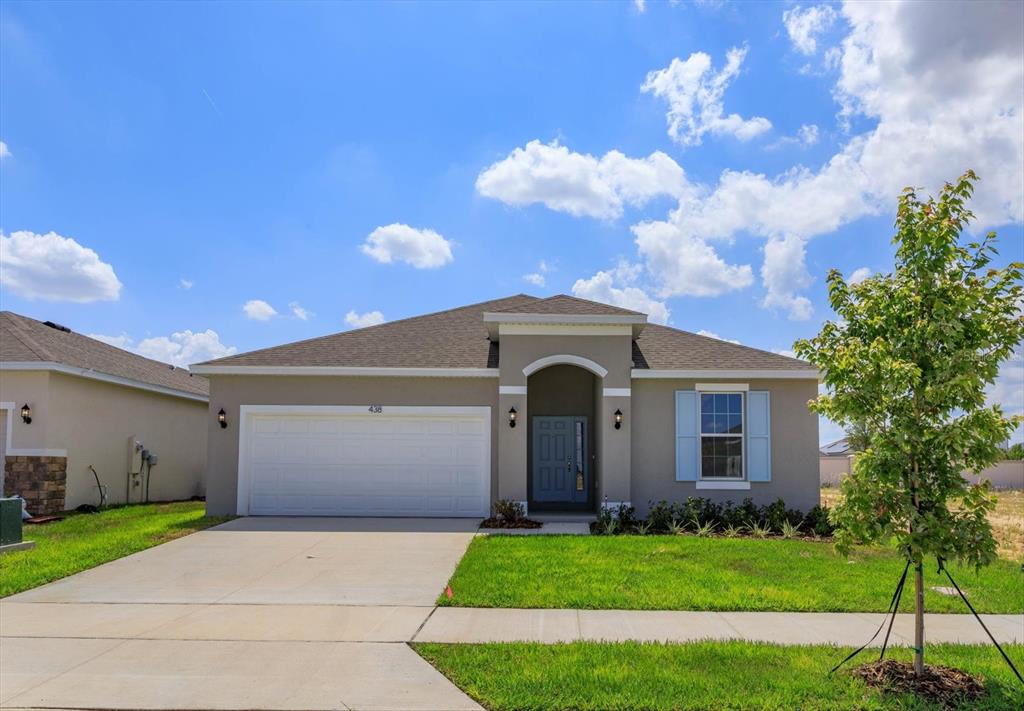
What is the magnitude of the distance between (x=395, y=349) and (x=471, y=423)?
236 cm

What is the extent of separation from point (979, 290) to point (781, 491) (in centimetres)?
1019

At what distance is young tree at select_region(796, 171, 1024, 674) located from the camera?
566 centimetres

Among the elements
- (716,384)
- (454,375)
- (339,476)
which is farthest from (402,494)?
(716,384)

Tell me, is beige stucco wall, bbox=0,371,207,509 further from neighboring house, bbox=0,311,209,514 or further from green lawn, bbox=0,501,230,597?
green lawn, bbox=0,501,230,597

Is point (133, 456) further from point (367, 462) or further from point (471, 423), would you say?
Answer: point (471, 423)

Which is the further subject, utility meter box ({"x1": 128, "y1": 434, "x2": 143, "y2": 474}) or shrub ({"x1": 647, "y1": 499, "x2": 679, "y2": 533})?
utility meter box ({"x1": 128, "y1": 434, "x2": 143, "y2": 474})

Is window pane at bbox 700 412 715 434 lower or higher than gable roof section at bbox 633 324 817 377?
lower

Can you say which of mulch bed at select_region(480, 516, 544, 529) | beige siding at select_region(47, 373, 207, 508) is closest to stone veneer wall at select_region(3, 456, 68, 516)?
beige siding at select_region(47, 373, 207, 508)

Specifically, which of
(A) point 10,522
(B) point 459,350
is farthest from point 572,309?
(A) point 10,522

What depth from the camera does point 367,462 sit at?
15516 millimetres

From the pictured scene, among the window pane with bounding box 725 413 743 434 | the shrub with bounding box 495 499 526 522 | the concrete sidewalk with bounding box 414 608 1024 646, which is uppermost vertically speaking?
the window pane with bounding box 725 413 743 434

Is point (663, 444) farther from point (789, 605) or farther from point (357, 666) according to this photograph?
point (357, 666)

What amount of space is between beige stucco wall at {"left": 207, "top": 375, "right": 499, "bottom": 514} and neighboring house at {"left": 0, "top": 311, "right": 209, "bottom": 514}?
353 centimetres

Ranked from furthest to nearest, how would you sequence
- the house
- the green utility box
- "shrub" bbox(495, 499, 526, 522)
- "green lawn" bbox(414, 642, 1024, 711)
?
1. the house
2. "shrub" bbox(495, 499, 526, 522)
3. the green utility box
4. "green lawn" bbox(414, 642, 1024, 711)
